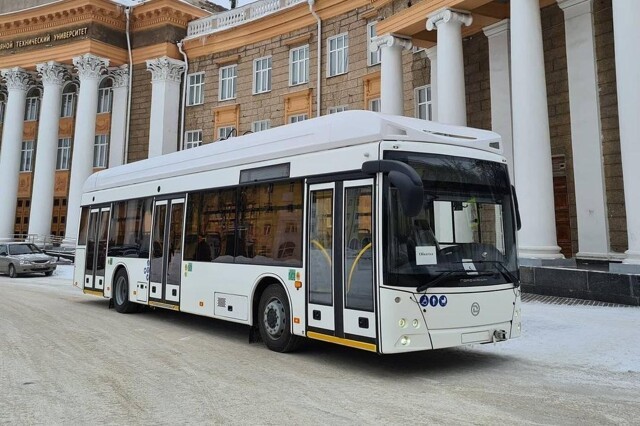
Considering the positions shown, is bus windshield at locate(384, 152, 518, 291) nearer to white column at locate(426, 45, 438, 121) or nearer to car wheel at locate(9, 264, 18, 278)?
white column at locate(426, 45, 438, 121)


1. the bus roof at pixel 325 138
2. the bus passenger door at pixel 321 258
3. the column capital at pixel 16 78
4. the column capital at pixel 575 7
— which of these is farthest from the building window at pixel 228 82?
the bus passenger door at pixel 321 258

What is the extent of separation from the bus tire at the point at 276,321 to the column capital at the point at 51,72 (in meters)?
29.3

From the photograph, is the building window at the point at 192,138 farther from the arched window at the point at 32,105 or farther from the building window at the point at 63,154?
the arched window at the point at 32,105

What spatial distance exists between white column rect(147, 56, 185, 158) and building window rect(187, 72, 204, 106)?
64cm

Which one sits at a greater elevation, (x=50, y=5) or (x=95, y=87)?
(x=50, y=5)

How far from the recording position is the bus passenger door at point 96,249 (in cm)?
1294

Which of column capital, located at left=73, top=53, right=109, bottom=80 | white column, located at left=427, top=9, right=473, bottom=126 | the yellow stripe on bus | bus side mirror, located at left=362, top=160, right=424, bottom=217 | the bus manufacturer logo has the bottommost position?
the yellow stripe on bus

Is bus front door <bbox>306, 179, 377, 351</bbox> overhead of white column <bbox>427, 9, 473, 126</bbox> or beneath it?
beneath

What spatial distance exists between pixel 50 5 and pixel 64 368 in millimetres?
30801

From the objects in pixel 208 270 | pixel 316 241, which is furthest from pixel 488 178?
pixel 208 270

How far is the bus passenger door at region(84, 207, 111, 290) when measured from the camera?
12938 millimetres

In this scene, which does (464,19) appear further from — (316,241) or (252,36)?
(252,36)

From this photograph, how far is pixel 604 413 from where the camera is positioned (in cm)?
497

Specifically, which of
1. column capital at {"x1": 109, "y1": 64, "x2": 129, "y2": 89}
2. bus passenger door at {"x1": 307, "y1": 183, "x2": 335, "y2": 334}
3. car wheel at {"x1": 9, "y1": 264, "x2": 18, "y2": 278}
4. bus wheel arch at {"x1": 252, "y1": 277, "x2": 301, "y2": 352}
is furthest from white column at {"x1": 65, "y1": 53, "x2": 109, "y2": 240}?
bus passenger door at {"x1": 307, "y1": 183, "x2": 335, "y2": 334}
